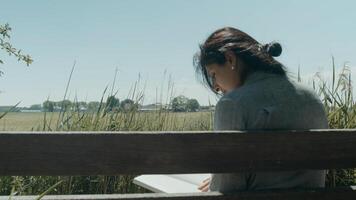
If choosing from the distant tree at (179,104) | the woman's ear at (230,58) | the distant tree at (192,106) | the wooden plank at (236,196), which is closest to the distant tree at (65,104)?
the distant tree at (179,104)

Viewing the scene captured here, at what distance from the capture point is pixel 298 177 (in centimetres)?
164

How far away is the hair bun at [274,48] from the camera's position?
6.62 feet

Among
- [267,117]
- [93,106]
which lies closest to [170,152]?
[267,117]

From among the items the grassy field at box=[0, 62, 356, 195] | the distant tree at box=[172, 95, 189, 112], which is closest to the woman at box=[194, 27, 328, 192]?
the grassy field at box=[0, 62, 356, 195]

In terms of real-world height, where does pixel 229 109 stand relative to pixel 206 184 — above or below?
above

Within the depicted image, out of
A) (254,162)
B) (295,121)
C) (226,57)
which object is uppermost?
(226,57)

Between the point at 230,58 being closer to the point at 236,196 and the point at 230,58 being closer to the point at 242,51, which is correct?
the point at 242,51

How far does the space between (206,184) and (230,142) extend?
507mm

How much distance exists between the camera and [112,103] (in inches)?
145

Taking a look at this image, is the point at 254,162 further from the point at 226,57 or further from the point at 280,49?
the point at 280,49

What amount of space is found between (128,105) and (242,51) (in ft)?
6.68

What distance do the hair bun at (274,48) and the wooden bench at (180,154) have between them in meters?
0.57

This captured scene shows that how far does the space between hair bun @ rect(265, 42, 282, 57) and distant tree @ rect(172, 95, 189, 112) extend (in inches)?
88.9

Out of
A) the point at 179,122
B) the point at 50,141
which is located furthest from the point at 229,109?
the point at 179,122
